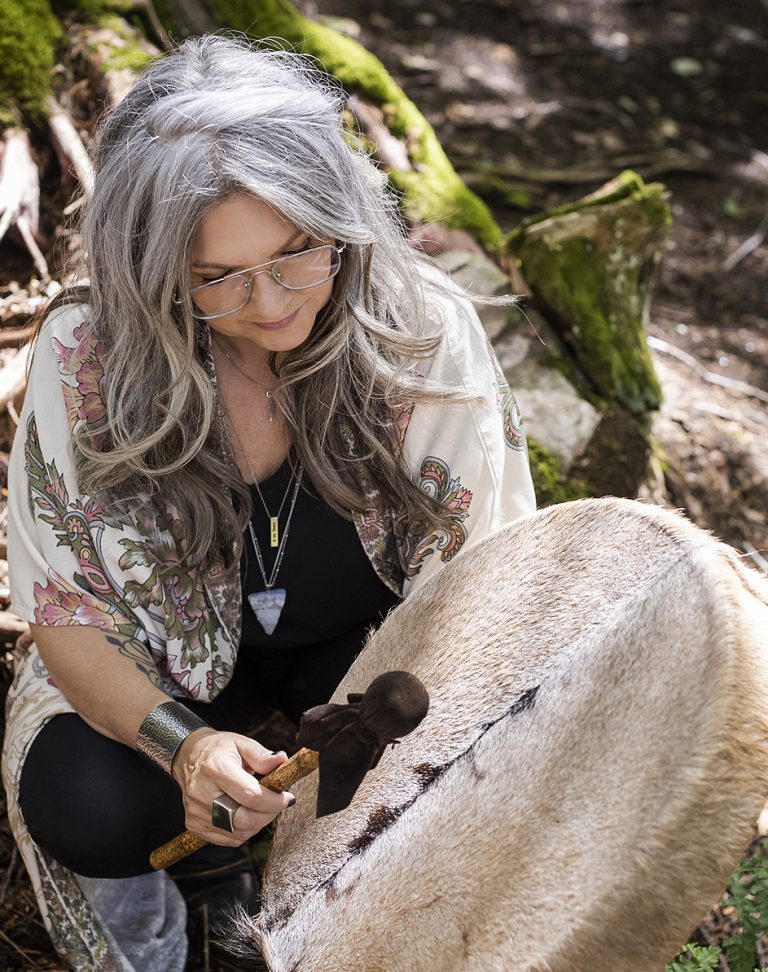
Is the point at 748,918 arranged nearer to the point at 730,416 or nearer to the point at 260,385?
the point at 260,385

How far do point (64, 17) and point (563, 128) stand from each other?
8.31 feet

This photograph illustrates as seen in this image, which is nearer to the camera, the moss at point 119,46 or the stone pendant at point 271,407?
the stone pendant at point 271,407

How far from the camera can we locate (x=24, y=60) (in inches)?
113

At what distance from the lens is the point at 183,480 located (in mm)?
1666

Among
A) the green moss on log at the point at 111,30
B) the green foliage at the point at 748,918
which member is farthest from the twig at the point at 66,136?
the green foliage at the point at 748,918

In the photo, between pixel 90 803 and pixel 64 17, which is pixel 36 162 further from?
pixel 90 803

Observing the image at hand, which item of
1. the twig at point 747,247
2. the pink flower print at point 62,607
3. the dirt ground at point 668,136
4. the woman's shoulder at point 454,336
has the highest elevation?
the woman's shoulder at point 454,336

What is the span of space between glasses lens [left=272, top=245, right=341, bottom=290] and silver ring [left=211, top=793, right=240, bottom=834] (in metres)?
0.74

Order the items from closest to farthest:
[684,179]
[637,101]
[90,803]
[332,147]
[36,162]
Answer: [332,147], [90,803], [36,162], [684,179], [637,101]

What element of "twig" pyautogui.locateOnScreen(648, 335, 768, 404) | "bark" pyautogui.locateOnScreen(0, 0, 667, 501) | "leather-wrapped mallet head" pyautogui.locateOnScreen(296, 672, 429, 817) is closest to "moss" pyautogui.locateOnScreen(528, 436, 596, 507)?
"bark" pyautogui.locateOnScreen(0, 0, 667, 501)

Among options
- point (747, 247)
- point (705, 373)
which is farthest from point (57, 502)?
point (747, 247)

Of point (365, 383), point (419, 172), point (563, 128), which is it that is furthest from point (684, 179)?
point (365, 383)

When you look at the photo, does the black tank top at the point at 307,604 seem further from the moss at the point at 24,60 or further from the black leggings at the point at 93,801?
the moss at the point at 24,60

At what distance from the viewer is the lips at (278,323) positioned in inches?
59.5
